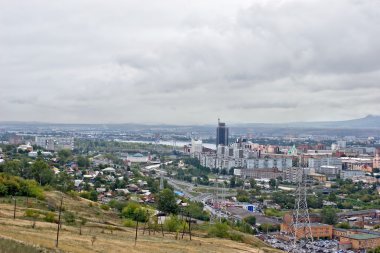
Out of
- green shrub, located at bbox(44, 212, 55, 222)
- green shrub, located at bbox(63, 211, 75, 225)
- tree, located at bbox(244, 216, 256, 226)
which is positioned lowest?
tree, located at bbox(244, 216, 256, 226)

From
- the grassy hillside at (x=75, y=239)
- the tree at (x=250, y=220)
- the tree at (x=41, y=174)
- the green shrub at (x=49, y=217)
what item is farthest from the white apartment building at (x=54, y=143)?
the green shrub at (x=49, y=217)

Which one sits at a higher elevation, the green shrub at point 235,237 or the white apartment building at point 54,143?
the white apartment building at point 54,143

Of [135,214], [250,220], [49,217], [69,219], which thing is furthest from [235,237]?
[250,220]

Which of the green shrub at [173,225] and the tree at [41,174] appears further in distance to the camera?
the tree at [41,174]

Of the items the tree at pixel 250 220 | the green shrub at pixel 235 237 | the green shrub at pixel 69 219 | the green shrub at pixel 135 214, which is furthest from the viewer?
the tree at pixel 250 220

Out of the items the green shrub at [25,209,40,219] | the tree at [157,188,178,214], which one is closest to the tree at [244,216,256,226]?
the tree at [157,188,178,214]

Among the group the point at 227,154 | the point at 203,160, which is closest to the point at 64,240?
the point at 203,160

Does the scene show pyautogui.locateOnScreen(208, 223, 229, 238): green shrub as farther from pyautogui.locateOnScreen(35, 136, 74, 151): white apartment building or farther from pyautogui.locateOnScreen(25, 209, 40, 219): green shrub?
pyautogui.locateOnScreen(35, 136, 74, 151): white apartment building

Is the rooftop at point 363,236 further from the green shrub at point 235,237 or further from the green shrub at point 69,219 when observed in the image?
the green shrub at point 69,219

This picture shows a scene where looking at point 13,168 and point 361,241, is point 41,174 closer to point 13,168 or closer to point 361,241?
point 13,168

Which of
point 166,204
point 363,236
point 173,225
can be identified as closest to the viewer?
point 173,225

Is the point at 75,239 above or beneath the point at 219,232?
above
